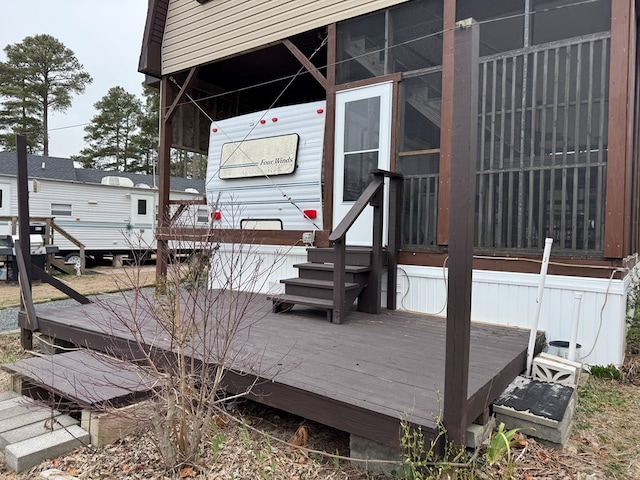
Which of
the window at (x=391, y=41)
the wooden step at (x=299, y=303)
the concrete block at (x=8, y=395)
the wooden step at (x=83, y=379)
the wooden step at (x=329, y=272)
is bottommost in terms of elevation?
the concrete block at (x=8, y=395)

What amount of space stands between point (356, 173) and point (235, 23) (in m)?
3.29

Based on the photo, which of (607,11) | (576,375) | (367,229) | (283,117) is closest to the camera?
(576,375)

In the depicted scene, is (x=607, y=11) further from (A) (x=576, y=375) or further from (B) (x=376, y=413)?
(B) (x=376, y=413)

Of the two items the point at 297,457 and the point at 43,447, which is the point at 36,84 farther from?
the point at 297,457

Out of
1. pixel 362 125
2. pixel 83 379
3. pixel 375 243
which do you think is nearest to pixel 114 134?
pixel 362 125

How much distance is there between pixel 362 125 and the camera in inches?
214

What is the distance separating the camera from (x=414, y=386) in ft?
8.22

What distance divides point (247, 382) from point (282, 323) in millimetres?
1440

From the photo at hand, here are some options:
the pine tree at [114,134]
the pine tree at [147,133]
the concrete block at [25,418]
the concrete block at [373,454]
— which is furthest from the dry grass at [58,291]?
the pine tree at [114,134]

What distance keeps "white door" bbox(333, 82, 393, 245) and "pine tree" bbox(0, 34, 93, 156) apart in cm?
2469

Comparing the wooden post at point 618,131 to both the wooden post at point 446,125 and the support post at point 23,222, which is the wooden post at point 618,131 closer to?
the wooden post at point 446,125

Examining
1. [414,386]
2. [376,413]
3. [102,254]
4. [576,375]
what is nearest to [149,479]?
[376,413]

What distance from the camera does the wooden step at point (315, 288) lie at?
14.4 feet

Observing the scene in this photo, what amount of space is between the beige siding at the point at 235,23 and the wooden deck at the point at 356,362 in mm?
3796
